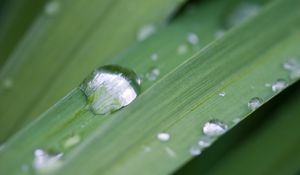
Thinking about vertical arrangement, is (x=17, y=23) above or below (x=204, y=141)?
above

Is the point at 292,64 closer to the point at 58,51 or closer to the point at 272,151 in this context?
the point at 272,151

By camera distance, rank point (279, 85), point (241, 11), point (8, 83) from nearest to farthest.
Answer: point (279, 85) → point (8, 83) → point (241, 11)

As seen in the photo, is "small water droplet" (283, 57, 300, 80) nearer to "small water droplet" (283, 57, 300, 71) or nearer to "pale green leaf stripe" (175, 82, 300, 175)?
"small water droplet" (283, 57, 300, 71)

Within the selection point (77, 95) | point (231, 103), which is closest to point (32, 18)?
point (77, 95)

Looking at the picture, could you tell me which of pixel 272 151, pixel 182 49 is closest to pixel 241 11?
pixel 182 49

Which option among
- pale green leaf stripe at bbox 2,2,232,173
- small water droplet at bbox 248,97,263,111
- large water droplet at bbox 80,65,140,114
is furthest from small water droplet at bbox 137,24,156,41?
small water droplet at bbox 248,97,263,111

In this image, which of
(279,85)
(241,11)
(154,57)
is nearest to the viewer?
(279,85)
